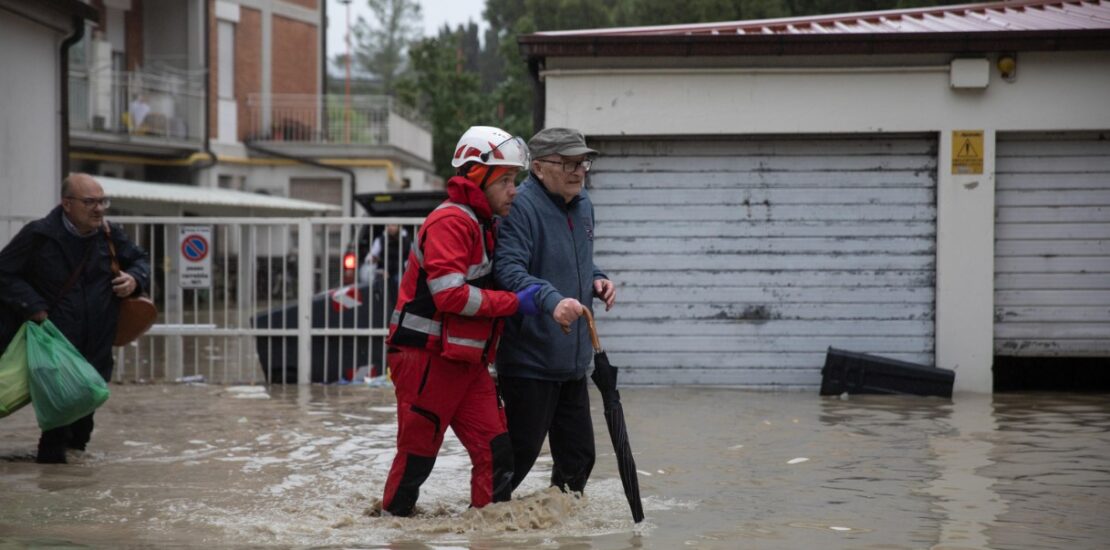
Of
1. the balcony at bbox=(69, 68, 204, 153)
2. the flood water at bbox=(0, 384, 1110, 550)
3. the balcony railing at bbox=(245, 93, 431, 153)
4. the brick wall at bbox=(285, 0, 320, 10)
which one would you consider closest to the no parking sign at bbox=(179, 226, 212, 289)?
the flood water at bbox=(0, 384, 1110, 550)

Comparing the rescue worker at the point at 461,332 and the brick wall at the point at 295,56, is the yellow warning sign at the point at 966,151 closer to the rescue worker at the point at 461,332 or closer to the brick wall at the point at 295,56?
the rescue worker at the point at 461,332

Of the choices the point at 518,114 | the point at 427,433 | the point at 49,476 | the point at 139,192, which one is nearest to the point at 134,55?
the point at 139,192

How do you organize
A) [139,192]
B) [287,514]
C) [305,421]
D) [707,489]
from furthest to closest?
[139,192]
[305,421]
[707,489]
[287,514]

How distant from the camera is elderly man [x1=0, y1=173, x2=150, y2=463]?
28.6ft

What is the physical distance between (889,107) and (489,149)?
745 cm

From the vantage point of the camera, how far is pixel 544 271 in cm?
672

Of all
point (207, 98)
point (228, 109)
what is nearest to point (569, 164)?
point (207, 98)

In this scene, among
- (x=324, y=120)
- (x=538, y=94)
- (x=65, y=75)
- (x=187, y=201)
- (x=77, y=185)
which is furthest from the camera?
(x=324, y=120)

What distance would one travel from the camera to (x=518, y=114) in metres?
57.8

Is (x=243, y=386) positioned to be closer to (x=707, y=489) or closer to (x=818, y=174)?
(x=818, y=174)

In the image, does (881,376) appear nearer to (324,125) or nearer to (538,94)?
(538,94)

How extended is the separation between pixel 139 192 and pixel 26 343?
19.7m

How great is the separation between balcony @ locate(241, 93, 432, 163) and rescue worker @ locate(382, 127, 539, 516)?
113ft

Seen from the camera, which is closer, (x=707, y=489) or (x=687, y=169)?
(x=707, y=489)
